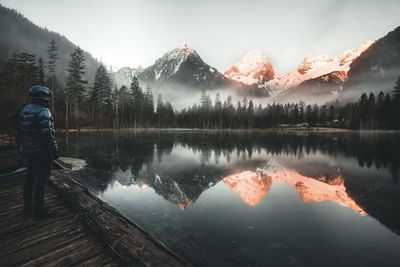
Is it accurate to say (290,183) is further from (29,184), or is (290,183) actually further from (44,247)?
(29,184)

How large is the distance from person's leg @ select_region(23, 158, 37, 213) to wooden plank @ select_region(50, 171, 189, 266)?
98 centimetres

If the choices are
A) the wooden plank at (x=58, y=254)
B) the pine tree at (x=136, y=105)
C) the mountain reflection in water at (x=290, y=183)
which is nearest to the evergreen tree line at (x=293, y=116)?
the pine tree at (x=136, y=105)

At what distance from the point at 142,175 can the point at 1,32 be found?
851ft

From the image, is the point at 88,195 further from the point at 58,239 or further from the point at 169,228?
the point at 169,228

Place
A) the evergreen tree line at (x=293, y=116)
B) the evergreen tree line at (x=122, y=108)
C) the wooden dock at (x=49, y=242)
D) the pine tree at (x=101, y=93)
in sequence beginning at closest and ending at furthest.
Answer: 1. the wooden dock at (x=49, y=242)
2. the evergreen tree line at (x=122, y=108)
3. the pine tree at (x=101, y=93)
4. the evergreen tree line at (x=293, y=116)

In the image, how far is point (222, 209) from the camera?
7.37 m

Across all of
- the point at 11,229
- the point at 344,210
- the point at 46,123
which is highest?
the point at 46,123

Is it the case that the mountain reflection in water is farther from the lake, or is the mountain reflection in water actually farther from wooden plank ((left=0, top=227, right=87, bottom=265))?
wooden plank ((left=0, top=227, right=87, bottom=265))

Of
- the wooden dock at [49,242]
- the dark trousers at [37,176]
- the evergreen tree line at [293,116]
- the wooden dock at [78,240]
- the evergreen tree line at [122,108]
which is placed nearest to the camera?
the wooden dock at [78,240]

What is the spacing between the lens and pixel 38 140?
456 centimetres

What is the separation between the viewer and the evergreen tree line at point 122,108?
4191 cm

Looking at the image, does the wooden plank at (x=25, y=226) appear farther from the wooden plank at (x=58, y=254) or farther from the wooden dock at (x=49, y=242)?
the wooden plank at (x=58, y=254)

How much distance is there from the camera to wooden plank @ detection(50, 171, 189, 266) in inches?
115

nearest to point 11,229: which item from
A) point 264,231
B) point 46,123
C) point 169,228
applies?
point 46,123
